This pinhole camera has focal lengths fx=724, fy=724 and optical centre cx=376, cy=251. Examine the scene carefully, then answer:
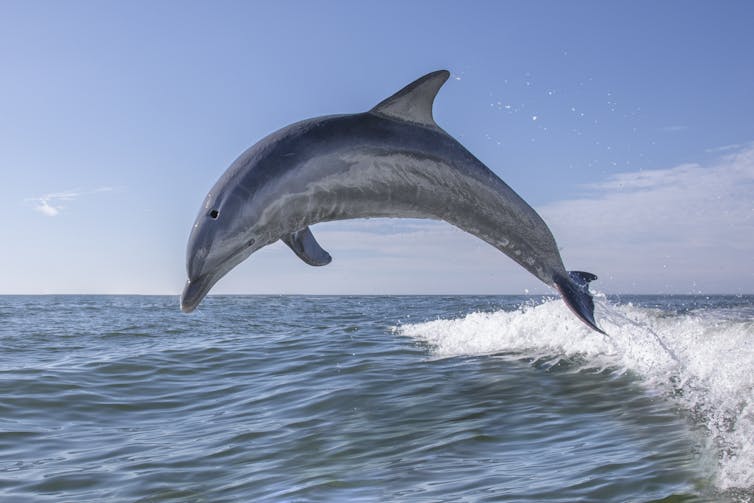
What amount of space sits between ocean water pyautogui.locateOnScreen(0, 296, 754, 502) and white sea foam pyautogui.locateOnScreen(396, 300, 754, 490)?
5cm

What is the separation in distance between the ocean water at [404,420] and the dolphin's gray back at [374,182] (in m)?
3.02

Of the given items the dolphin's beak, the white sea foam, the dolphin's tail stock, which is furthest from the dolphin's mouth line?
the white sea foam

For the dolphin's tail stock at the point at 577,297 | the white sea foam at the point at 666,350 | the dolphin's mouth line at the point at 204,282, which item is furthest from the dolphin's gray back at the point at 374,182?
the white sea foam at the point at 666,350

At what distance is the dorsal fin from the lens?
3.23m

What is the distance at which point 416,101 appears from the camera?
3285mm

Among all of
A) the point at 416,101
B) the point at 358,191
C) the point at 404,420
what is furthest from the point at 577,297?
the point at 404,420

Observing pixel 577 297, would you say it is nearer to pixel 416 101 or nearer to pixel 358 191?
pixel 416 101

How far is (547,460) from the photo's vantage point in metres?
6.64

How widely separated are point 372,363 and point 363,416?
448 cm

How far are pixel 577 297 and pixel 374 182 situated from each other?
4.81ft

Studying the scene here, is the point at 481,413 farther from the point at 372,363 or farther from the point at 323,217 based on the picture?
the point at 323,217

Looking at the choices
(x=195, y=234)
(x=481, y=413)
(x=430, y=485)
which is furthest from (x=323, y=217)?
(x=481, y=413)

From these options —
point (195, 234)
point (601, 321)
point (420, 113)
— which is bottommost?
point (601, 321)

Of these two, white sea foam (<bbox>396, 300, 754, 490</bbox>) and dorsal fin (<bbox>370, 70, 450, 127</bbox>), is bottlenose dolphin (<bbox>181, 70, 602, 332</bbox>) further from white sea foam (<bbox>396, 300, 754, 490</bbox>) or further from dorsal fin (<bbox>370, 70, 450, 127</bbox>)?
white sea foam (<bbox>396, 300, 754, 490</bbox>)
